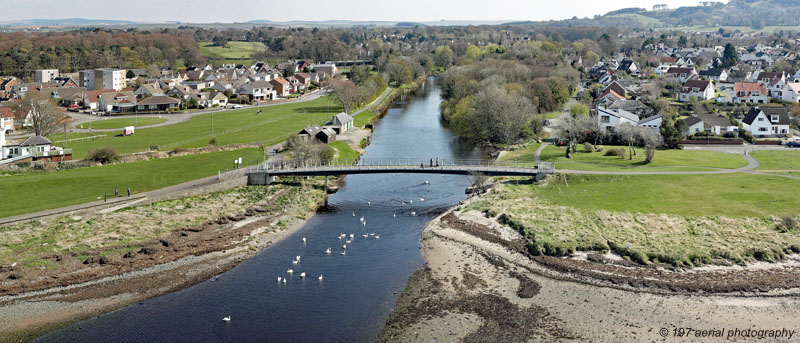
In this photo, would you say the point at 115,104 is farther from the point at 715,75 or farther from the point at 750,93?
the point at 715,75

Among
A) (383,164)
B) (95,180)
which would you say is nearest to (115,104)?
(95,180)

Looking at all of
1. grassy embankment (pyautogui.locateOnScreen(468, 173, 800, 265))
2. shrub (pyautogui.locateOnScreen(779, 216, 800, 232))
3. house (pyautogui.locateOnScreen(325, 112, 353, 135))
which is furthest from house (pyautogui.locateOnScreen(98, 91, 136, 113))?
shrub (pyautogui.locateOnScreen(779, 216, 800, 232))

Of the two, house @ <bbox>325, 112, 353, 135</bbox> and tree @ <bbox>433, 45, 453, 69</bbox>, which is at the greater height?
tree @ <bbox>433, 45, 453, 69</bbox>

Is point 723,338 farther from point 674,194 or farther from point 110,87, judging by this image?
point 110,87

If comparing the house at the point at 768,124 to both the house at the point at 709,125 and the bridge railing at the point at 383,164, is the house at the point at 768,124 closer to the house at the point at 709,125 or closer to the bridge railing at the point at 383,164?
the house at the point at 709,125

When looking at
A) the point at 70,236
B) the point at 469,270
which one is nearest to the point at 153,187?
the point at 70,236

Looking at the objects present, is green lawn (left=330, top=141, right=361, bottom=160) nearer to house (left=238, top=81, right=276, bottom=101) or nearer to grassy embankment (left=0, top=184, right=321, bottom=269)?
grassy embankment (left=0, top=184, right=321, bottom=269)
